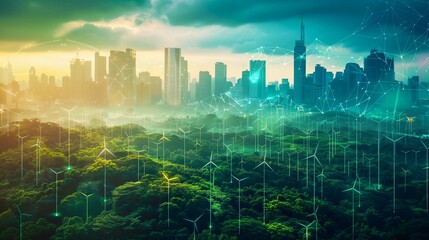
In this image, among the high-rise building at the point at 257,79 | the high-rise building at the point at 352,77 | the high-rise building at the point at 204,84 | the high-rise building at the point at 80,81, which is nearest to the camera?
the high-rise building at the point at 80,81

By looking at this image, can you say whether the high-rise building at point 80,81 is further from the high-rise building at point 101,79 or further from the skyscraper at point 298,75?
the skyscraper at point 298,75

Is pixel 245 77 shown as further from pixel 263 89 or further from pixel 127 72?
pixel 127 72

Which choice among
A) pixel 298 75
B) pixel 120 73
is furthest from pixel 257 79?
pixel 120 73

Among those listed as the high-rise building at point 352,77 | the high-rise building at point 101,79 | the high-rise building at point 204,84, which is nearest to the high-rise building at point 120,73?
the high-rise building at point 101,79

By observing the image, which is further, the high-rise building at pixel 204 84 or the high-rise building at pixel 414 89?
the high-rise building at pixel 204 84

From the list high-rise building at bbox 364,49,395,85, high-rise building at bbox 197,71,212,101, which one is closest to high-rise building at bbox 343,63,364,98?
high-rise building at bbox 364,49,395,85

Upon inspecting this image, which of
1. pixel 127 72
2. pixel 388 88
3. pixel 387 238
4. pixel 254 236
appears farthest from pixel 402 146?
pixel 127 72

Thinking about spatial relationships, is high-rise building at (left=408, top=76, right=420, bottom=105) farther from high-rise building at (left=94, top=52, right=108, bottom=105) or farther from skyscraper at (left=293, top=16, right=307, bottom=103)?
high-rise building at (left=94, top=52, right=108, bottom=105)
